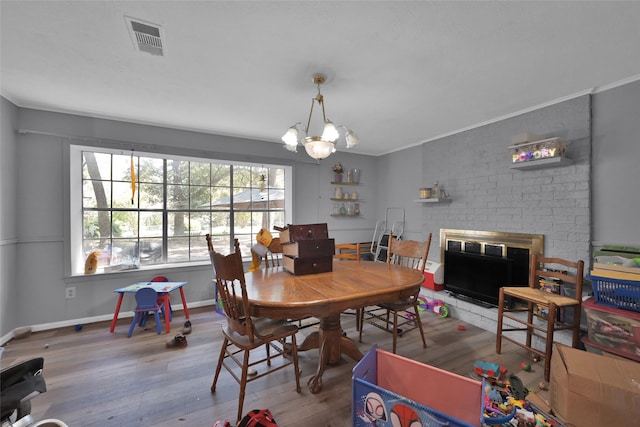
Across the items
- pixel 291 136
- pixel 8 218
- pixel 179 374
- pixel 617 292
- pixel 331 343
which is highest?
pixel 291 136

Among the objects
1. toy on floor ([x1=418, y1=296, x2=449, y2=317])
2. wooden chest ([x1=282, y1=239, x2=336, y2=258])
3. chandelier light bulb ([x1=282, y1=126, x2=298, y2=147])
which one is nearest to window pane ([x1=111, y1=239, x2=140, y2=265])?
wooden chest ([x1=282, y1=239, x2=336, y2=258])

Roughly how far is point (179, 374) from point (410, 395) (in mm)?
1825

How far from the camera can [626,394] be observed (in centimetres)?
147

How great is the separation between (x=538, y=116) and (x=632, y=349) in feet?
7.50

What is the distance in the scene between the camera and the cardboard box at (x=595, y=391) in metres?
1.47

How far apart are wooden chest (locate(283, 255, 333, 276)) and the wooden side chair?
1.66 m

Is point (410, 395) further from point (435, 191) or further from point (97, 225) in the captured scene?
point (97, 225)

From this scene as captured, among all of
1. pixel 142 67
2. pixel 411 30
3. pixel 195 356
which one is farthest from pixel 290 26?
pixel 195 356

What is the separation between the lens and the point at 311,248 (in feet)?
7.13

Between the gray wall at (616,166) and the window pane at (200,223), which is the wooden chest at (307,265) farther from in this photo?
the gray wall at (616,166)

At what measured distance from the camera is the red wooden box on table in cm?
215

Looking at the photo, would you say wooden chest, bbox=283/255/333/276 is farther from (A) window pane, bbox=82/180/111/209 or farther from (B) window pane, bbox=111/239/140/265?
(A) window pane, bbox=82/180/111/209

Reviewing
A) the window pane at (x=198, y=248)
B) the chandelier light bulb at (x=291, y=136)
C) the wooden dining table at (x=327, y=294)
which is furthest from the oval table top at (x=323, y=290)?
the window pane at (x=198, y=248)

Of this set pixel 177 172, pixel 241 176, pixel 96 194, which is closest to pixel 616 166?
pixel 241 176
